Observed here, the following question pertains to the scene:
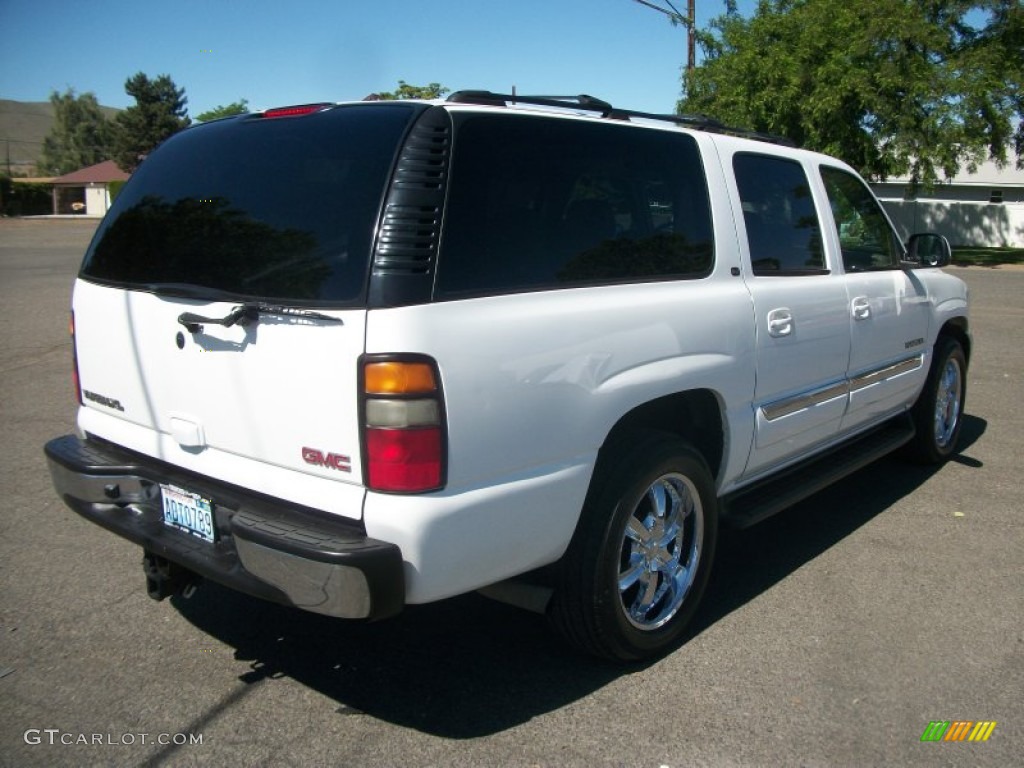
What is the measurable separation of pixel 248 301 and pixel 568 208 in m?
1.13

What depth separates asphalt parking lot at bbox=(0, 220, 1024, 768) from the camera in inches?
112

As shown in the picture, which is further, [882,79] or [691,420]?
[882,79]

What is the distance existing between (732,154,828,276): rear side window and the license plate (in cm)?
249

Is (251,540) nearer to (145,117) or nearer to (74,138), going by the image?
(145,117)

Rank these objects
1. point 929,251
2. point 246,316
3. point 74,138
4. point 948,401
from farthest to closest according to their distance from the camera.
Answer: point 74,138, point 948,401, point 929,251, point 246,316

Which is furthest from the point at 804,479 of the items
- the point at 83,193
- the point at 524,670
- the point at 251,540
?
the point at 83,193

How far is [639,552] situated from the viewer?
3.33 m

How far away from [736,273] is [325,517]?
2065 mm

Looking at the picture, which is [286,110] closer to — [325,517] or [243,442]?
[243,442]

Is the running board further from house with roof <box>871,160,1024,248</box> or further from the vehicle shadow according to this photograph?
house with roof <box>871,160,1024,248</box>

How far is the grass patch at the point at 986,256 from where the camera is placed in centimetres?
2797

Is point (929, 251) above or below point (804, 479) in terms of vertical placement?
above

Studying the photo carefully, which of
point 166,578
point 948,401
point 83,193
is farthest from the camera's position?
point 83,193

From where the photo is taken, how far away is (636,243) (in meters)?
3.36
